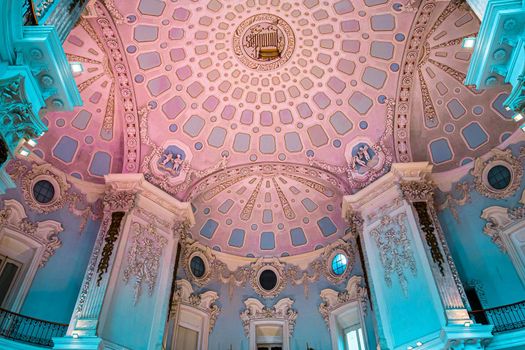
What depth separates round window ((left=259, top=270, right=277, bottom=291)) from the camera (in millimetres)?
20188

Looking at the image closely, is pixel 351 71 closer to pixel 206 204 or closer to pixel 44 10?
pixel 206 204

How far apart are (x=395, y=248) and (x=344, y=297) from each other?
4232mm

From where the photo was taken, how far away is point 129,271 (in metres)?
14.7

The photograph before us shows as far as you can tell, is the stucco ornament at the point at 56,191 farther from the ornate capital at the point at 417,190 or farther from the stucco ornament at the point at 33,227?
the ornate capital at the point at 417,190

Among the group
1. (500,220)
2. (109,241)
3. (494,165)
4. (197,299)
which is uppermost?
(494,165)

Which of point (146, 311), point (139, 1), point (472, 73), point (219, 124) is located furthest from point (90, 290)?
point (472, 73)

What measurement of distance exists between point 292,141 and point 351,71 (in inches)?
167

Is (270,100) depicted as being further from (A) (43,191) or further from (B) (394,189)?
(A) (43,191)

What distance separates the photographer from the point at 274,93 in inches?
779

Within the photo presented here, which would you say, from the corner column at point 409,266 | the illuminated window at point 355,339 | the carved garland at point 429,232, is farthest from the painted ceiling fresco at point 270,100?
the illuminated window at point 355,339

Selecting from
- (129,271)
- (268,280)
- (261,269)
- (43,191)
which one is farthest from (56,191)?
(268,280)

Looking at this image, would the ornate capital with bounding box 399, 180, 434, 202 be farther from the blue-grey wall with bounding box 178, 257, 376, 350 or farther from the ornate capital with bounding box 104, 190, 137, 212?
the ornate capital with bounding box 104, 190, 137, 212

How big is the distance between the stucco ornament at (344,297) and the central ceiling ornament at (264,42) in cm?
1044

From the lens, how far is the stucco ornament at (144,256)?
1486cm
